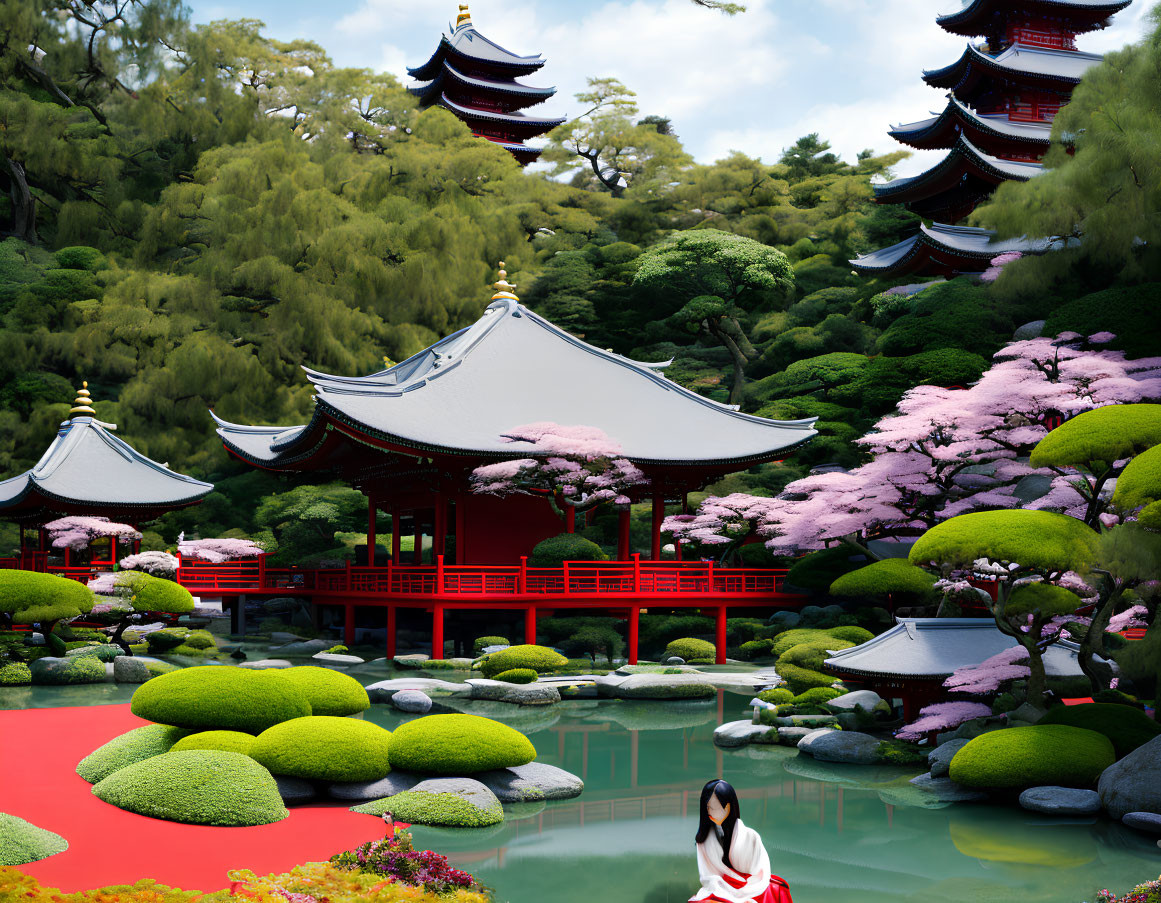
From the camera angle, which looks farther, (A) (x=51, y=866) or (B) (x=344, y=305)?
(B) (x=344, y=305)

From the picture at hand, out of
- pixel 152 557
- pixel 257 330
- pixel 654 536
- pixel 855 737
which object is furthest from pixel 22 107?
pixel 855 737

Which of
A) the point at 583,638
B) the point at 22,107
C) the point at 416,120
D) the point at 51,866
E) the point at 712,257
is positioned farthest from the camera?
the point at 416,120

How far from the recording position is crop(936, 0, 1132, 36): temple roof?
35094mm

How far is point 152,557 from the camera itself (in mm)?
24938

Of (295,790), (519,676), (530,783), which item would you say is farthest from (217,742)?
(519,676)

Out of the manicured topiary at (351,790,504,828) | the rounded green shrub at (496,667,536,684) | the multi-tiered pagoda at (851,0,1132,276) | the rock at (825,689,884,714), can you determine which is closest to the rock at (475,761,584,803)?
the manicured topiary at (351,790,504,828)

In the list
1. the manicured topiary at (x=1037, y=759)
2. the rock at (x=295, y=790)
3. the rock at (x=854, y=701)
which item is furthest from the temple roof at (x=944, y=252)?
the rock at (x=295, y=790)

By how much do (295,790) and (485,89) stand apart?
159ft

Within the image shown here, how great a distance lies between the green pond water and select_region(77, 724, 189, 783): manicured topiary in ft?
10.4

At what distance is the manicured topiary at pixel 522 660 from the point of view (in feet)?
64.1

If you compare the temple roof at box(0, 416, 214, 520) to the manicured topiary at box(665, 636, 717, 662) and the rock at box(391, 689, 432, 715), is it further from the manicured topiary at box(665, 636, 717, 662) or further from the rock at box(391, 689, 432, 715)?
the rock at box(391, 689, 432, 715)

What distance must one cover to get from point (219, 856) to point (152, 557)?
1797 centimetres

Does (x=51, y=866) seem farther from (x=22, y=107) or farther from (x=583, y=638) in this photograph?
(x=22, y=107)

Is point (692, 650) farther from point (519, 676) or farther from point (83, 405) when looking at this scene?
point (83, 405)
